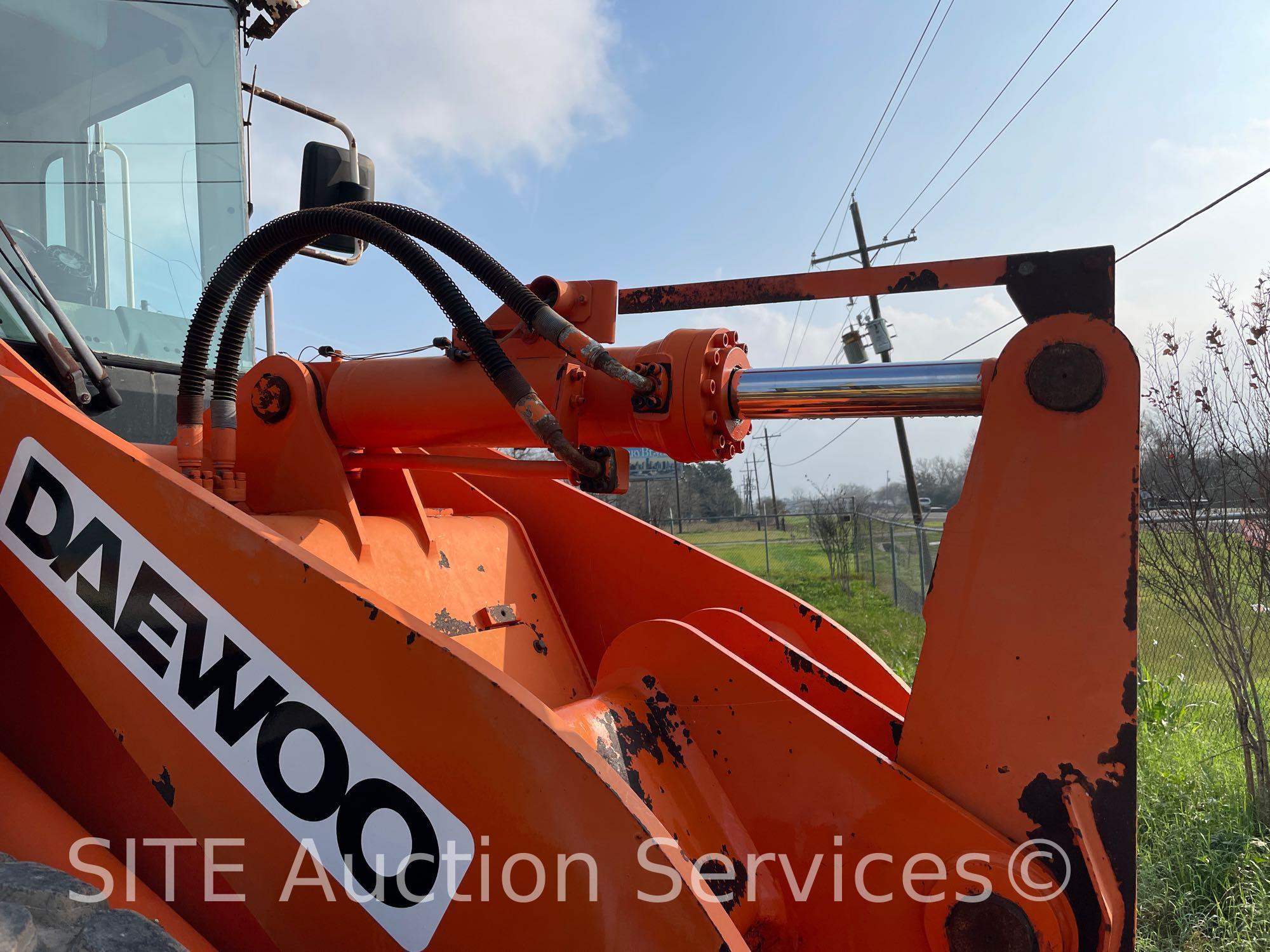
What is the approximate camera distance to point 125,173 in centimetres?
296

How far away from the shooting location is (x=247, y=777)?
146cm

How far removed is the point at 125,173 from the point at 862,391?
2657 millimetres

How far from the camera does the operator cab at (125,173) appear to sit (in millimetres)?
2650

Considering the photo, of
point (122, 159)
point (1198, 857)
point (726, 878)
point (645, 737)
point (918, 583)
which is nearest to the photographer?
point (726, 878)

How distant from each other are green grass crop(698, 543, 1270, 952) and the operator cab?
115 inches

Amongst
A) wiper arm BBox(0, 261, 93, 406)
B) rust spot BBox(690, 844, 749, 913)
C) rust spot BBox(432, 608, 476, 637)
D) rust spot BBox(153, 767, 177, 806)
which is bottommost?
rust spot BBox(690, 844, 749, 913)

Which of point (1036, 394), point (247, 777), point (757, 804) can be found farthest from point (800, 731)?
point (247, 777)

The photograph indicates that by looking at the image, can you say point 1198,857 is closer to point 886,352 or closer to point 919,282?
point 919,282

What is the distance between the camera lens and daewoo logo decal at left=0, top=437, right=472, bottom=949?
1351 millimetres

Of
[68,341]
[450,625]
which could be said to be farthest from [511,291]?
[68,341]

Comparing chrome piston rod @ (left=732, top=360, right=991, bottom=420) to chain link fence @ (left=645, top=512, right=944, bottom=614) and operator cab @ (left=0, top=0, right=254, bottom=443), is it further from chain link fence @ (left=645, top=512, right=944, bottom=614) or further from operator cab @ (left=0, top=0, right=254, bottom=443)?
operator cab @ (left=0, top=0, right=254, bottom=443)

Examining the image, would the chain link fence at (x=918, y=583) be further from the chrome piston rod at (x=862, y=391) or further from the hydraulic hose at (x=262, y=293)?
the hydraulic hose at (x=262, y=293)

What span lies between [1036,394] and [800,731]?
78 cm

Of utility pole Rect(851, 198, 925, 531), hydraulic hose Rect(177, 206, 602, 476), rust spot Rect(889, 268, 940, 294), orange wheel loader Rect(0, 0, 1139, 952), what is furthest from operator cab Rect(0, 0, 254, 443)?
utility pole Rect(851, 198, 925, 531)
